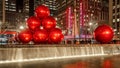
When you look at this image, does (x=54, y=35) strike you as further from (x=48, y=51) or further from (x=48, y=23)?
(x=48, y=51)

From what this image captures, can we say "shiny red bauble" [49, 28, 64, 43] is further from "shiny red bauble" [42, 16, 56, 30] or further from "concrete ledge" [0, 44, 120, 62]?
"concrete ledge" [0, 44, 120, 62]

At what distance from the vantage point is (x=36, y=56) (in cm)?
2114

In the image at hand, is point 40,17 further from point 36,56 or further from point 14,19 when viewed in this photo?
point 14,19

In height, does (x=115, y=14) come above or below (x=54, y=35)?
above

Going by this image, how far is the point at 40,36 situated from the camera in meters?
23.2

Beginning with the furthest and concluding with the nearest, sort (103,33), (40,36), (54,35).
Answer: (103,33) < (54,35) < (40,36)

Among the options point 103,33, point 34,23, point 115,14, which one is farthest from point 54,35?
point 115,14

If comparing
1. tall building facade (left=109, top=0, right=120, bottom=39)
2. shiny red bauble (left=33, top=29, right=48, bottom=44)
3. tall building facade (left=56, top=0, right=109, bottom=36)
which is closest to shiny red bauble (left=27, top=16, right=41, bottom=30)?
shiny red bauble (left=33, top=29, right=48, bottom=44)

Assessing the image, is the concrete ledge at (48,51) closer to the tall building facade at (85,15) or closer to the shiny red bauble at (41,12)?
the shiny red bauble at (41,12)

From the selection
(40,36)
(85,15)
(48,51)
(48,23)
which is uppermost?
(85,15)

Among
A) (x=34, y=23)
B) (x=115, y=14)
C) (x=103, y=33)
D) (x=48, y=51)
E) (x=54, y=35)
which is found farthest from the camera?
(x=115, y=14)

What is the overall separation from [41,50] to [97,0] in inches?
3386

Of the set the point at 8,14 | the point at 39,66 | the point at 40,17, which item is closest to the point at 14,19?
the point at 8,14

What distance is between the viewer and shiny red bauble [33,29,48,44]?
23.2 metres
